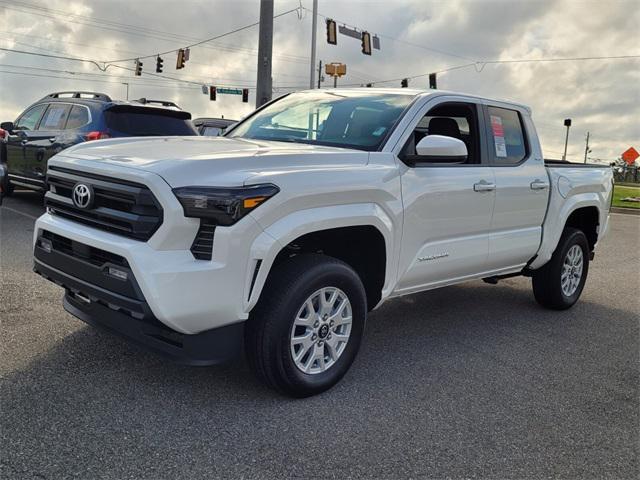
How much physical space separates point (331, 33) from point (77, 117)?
14.3 m

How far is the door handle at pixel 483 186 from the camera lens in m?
4.38

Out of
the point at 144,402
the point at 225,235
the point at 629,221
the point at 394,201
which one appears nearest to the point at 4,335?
the point at 144,402

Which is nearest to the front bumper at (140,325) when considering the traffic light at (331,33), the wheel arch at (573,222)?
the wheel arch at (573,222)

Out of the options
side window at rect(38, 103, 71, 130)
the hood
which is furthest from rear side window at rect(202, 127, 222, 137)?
the hood

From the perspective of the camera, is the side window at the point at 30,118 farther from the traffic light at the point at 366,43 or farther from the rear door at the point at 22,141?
the traffic light at the point at 366,43

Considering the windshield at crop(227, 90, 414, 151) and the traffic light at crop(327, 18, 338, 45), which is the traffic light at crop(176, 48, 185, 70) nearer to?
the traffic light at crop(327, 18, 338, 45)

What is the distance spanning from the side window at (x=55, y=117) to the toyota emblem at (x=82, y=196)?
6285 mm

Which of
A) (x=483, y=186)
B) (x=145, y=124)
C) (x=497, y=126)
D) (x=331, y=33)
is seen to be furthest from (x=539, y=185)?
(x=331, y=33)

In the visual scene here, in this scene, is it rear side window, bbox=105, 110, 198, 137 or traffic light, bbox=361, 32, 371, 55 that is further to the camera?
traffic light, bbox=361, 32, 371, 55

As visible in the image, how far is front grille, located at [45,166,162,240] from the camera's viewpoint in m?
2.91

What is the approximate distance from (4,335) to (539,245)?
4.38 m

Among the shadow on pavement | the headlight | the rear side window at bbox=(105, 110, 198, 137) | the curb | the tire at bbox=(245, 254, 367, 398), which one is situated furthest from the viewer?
the curb

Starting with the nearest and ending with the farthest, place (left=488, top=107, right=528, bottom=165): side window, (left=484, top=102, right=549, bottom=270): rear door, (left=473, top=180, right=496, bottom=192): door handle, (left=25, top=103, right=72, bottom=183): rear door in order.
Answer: (left=473, top=180, right=496, bottom=192): door handle, (left=484, top=102, right=549, bottom=270): rear door, (left=488, top=107, right=528, bottom=165): side window, (left=25, top=103, right=72, bottom=183): rear door

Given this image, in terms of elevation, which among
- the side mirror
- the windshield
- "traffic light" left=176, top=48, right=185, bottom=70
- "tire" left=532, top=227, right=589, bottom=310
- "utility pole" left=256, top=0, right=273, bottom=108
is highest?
"traffic light" left=176, top=48, right=185, bottom=70
